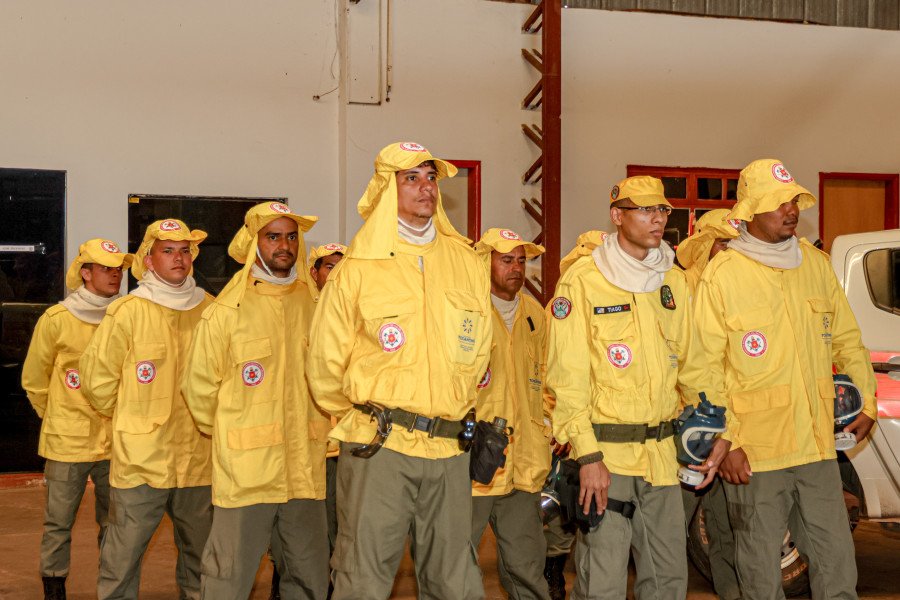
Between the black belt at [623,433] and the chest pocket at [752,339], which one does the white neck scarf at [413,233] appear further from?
the chest pocket at [752,339]

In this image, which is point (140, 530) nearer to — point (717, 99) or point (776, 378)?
point (776, 378)

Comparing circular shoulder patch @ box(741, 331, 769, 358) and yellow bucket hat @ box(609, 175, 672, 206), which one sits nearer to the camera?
yellow bucket hat @ box(609, 175, 672, 206)

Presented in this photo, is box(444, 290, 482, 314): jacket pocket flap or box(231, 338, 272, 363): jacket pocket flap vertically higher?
box(444, 290, 482, 314): jacket pocket flap

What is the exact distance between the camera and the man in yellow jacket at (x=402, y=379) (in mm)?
4496

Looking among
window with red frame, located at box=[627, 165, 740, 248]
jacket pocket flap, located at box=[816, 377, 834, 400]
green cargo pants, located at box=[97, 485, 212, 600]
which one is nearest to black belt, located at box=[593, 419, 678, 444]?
jacket pocket flap, located at box=[816, 377, 834, 400]

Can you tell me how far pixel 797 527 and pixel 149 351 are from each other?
3.55 meters

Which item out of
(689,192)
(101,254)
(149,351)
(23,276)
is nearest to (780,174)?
(149,351)

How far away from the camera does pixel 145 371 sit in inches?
243

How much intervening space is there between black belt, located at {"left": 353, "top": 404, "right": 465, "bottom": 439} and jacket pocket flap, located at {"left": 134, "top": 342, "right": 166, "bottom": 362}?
205cm

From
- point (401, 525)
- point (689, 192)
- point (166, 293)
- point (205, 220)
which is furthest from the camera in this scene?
point (689, 192)

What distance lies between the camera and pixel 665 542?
4.75 meters

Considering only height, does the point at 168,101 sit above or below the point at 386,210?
above

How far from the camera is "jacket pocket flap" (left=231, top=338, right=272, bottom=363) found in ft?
18.7

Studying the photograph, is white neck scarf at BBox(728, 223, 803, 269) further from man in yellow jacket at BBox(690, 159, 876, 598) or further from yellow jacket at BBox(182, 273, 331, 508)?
yellow jacket at BBox(182, 273, 331, 508)
